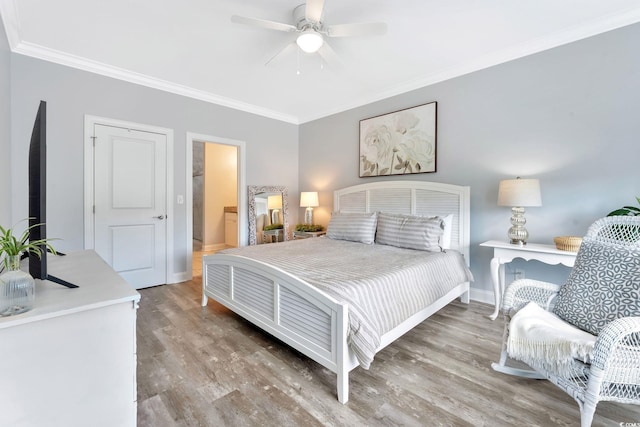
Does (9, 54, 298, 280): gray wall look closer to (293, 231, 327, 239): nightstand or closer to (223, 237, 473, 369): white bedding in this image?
(293, 231, 327, 239): nightstand

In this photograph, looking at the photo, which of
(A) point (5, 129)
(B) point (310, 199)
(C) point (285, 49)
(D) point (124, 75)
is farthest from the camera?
(B) point (310, 199)

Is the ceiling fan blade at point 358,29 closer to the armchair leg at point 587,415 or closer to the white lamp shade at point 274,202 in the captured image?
the armchair leg at point 587,415

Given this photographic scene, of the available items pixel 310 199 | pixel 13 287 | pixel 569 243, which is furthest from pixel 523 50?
pixel 13 287

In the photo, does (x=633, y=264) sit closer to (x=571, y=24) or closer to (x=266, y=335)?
(x=571, y=24)

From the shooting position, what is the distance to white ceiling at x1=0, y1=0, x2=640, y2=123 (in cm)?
220

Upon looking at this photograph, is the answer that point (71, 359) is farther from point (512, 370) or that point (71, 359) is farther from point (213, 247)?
point (213, 247)

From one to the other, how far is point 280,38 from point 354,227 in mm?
2148

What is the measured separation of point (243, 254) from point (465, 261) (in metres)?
2.36

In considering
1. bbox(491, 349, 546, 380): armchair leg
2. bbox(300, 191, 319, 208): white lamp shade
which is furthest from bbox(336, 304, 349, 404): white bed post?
bbox(300, 191, 319, 208): white lamp shade

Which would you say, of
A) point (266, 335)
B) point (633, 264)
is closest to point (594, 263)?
point (633, 264)

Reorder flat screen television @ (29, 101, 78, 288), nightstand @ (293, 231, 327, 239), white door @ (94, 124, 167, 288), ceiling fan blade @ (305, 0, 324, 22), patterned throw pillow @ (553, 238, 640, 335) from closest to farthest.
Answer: flat screen television @ (29, 101, 78, 288)
patterned throw pillow @ (553, 238, 640, 335)
ceiling fan blade @ (305, 0, 324, 22)
white door @ (94, 124, 167, 288)
nightstand @ (293, 231, 327, 239)

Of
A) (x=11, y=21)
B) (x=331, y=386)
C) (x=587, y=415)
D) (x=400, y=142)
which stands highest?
(x=11, y=21)

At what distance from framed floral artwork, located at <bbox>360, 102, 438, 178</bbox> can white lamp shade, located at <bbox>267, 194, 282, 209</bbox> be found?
1.61 meters

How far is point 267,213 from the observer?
4812 mm
